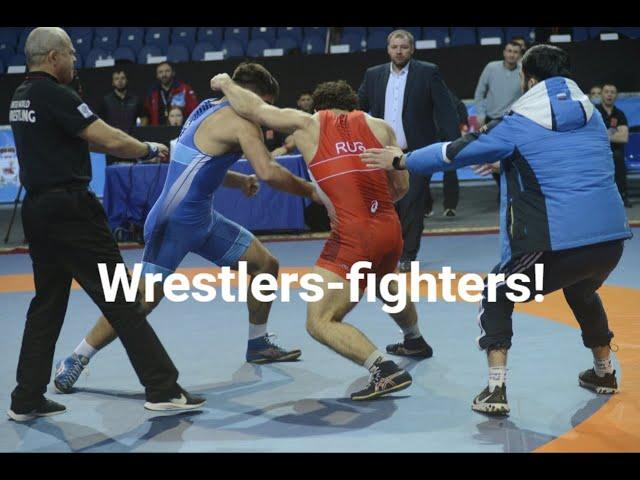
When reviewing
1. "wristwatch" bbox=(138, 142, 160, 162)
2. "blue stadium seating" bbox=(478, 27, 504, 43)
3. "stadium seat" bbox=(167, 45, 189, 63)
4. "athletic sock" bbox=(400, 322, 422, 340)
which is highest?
"blue stadium seating" bbox=(478, 27, 504, 43)

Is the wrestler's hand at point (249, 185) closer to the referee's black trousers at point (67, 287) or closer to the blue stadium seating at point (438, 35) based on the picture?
the referee's black trousers at point (67, 287)

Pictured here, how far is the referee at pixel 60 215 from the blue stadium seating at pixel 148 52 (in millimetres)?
9228

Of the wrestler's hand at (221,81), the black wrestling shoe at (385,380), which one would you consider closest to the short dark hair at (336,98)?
the wrestler's hand at (221,81)

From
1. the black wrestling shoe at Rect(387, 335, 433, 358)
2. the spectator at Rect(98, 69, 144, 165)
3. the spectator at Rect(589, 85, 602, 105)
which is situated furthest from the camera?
the spectator at Rect(589, 85, 602, 105)

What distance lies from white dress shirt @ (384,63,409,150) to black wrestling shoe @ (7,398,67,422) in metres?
3.88

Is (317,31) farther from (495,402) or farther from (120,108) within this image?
(495,402)

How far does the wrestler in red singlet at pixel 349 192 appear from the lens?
13.6ft

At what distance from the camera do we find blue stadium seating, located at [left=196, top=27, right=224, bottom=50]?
13266 millimetres

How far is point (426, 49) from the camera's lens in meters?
11.8

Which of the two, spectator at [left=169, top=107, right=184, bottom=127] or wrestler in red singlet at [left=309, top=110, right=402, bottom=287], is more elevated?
spectator at [left=169, top=107, right=184, bottom=127]

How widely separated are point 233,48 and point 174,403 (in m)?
9.15

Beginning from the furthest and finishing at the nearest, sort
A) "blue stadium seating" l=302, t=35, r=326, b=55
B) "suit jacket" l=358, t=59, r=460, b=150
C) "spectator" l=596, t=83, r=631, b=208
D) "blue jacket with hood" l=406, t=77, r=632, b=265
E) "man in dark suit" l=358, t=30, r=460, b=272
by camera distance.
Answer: "blue stadium seating" l=302, t=35, r=326, b=55 → "spectator" l=596, t=83, r=631, b=208 → "suit jacket" l=358, t=59, r=460, b=150 → "man in dark suit" l=358, t=30, r=460, b=272 → "blue jacket with hood" l=406, t=77, r=632, b=265

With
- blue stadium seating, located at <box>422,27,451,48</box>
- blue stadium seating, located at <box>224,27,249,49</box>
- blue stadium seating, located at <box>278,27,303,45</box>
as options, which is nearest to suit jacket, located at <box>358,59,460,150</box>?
blue stadium seating, located at <box>422,27,451,48</box>

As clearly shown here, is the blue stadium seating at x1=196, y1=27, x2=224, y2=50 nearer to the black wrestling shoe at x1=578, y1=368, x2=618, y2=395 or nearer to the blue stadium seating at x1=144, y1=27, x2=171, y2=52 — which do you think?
the blue stadium seating at x1=144, y1=27, x2=171, y2=52
